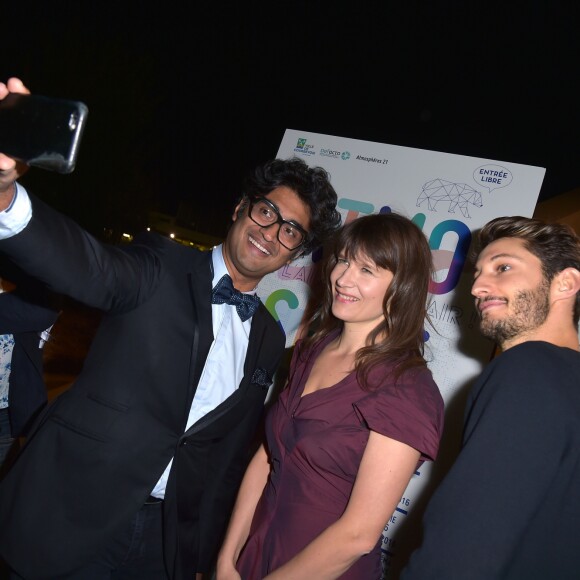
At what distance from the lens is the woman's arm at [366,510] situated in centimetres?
148

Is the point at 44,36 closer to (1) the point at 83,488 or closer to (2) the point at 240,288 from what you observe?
(2) the point at 240,288

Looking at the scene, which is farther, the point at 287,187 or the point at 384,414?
the point at 287,187

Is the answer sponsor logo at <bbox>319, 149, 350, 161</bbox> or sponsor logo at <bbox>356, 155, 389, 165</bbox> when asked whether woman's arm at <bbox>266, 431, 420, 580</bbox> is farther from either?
sponsor logo at <bbox>319, 149, 350, 161</bbox>

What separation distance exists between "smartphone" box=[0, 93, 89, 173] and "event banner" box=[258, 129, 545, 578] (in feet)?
6.22

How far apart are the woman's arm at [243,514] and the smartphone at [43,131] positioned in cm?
170

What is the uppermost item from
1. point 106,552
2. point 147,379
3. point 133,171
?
point 133,171

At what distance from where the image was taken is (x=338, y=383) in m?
1.73

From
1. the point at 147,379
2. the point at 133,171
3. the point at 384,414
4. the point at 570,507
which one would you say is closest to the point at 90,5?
the point at 133,171

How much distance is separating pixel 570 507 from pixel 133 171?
1325 cm

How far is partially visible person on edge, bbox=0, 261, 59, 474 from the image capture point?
2.42 m

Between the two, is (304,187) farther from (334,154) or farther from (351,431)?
(351,431)

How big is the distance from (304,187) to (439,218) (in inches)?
34.9

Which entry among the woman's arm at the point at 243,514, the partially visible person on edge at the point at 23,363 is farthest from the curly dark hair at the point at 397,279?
the partially visible person on edge at the point at 23,363

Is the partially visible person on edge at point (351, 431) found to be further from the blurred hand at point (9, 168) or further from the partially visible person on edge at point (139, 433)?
the blurred hand at point (9, 168)
